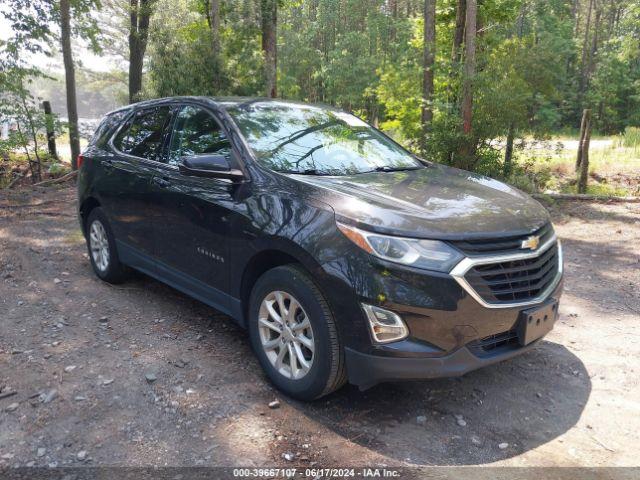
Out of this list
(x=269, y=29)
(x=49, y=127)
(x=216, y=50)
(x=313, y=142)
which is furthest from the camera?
(x=269, y=29)

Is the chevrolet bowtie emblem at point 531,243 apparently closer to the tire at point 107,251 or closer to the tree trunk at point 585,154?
the tire at point 107,251

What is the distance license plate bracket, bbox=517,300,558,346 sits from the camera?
9.99ft

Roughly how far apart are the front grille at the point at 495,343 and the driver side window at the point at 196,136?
83.3 inches

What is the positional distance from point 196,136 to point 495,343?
2711mm

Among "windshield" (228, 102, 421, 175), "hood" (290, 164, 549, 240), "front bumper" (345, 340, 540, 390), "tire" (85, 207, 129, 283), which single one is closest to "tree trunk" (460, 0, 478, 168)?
"windshield" (228, 102, 421, 175)

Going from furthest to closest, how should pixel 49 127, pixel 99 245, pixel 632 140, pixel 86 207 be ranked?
pixel 632 140 → pixel 49 127 → pixel 86 207 → pixel 99 245

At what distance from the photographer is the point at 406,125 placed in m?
15.8

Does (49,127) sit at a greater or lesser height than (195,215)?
greater

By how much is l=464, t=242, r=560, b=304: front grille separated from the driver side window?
1963mm

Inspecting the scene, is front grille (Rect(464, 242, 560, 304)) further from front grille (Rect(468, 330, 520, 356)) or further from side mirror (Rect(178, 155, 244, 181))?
side mirror (Rect(178, 155, 244, 181))

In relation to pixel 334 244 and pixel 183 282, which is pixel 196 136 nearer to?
pixel 183 282

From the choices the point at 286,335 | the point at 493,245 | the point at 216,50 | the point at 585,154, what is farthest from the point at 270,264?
the point at 216,50

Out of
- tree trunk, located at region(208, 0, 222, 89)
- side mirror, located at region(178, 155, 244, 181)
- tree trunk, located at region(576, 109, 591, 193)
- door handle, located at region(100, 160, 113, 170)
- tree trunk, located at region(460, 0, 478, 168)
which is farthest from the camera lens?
tree trunk, located at region(208, 0, 222, 89)

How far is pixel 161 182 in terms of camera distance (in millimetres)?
4340
